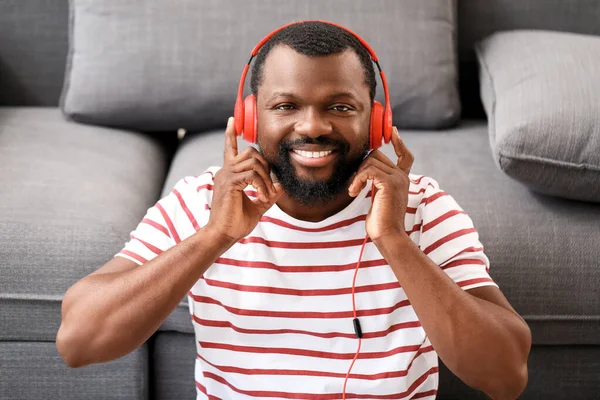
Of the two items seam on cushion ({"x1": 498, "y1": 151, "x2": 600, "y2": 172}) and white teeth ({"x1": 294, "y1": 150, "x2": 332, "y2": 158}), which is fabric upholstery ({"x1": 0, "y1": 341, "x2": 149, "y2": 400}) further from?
Result: seam on cushion ({"x1": 498, "y1": 151, "x2": 600, "y2": 172})

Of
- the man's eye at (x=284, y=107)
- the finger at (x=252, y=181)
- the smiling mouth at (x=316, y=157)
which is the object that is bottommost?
the finger at (x=252, y=181)

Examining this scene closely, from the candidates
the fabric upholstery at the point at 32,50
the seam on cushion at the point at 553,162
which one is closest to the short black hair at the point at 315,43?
the seam on cushion at the point at 553,162

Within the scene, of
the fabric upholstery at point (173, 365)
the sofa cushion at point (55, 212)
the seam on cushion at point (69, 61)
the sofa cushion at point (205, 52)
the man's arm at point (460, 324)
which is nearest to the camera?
the man's arm at point (460, 324)

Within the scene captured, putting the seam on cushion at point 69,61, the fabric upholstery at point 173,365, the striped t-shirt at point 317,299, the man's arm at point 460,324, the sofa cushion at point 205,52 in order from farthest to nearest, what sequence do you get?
the seam on cushion at point 69,61, the sofa cushion at point 205,52, the fabric upholstery at point 173,365, the striped t-shirt at point 317,299, the man's arm at point 460,324

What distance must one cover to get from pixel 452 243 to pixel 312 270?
231 mm

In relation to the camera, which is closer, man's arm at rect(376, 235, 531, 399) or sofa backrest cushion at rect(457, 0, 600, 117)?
man's arm at rect(376, 235, 531, 399)

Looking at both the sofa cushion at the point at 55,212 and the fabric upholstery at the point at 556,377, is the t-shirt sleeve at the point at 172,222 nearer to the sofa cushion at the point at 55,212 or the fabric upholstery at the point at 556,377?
the sofa cushion at the point at 55,212

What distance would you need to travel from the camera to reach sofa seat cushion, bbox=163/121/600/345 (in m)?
1.40

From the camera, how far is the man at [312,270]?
3.59ft

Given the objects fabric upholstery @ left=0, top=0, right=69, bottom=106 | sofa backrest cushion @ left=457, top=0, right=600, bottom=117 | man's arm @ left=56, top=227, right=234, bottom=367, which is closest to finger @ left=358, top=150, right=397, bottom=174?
man's arm @ left=56, top=227, right=234, bottom=367

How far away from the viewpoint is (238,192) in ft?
3.67

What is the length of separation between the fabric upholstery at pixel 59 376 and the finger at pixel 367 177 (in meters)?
0.60

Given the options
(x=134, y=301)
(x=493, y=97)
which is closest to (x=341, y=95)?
(x=134, y=301)

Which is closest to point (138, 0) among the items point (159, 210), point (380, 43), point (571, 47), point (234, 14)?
point (234, 14)
